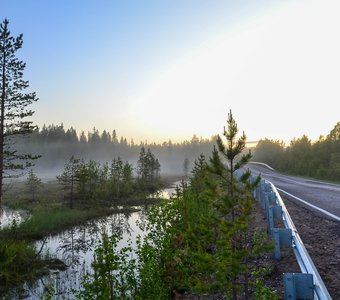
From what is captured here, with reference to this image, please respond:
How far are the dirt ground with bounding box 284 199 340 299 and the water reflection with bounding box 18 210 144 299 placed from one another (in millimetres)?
5772

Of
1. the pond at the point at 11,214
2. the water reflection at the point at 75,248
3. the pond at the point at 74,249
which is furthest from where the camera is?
the pond at the point at 11,214

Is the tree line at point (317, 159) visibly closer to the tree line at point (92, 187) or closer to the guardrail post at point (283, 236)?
the tree line at point (92, 187)

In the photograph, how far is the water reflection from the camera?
1493 centimetres

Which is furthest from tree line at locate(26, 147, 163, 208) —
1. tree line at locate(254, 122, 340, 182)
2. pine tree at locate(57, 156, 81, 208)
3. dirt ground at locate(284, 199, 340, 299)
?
dirt ground at locate(284, 199, 340, 299)

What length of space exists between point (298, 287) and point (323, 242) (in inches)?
197

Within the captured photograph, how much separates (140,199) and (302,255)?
143ft

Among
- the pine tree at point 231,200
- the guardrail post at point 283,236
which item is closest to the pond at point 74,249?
the pine tree at point 231,200

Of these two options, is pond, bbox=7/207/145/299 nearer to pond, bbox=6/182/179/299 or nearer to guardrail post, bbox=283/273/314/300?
pond, bbox=6/182/179/299

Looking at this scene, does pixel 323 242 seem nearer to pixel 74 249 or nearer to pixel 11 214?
pixel 74 249

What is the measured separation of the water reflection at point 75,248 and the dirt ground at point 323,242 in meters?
5.77

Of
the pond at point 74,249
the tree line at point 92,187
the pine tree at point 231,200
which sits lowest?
the pond at point 74,249

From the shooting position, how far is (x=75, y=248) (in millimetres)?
22547

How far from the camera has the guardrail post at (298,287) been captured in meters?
4.47

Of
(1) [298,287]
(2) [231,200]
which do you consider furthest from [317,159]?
(1) [298,287]
